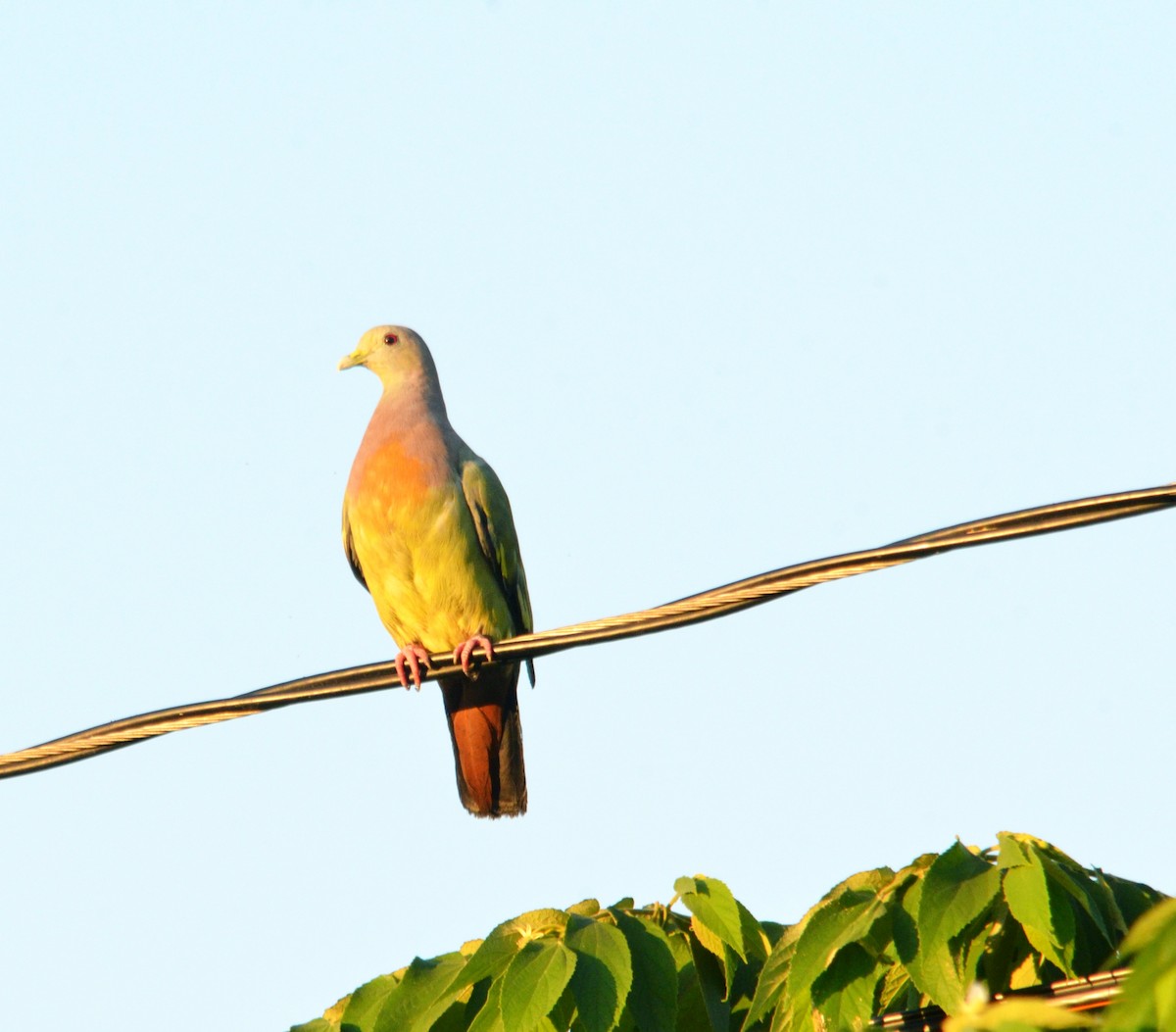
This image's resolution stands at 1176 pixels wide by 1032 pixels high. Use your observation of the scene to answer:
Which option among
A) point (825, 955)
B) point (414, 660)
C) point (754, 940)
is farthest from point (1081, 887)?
point (414, 660)

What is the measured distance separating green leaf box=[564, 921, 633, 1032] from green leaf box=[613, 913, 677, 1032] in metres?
0.05

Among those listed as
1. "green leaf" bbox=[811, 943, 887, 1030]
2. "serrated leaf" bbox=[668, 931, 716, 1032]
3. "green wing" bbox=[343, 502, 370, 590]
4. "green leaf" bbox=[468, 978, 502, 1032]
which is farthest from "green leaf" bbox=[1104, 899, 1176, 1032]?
"green wing" bbox=[343, 502, 370, 590]

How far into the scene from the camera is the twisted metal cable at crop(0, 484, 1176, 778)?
11.7ft

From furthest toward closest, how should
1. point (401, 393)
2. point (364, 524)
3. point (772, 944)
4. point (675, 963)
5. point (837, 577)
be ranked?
point (401, 393), point (364, 524), point (837, 577), point (772, 944), point (675, 963)

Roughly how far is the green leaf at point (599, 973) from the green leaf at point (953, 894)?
23.8 inches

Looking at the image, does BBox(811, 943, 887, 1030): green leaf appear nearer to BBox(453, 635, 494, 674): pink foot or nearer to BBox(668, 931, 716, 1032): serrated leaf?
BBox(668, 931, 716, 1032): serrated leaf

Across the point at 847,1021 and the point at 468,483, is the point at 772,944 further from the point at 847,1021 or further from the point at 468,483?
the point at 468,483

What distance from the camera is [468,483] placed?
23.2ft

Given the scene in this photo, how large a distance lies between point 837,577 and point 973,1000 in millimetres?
2287

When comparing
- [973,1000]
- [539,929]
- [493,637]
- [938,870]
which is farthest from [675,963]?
[493,637]

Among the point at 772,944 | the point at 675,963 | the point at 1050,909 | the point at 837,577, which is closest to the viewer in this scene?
the point at 1050,909

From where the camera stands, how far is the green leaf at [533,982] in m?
3.13

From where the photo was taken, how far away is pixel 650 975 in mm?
3322

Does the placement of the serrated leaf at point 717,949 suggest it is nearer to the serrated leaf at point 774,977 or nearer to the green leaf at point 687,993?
the green leaf at point 687,993
